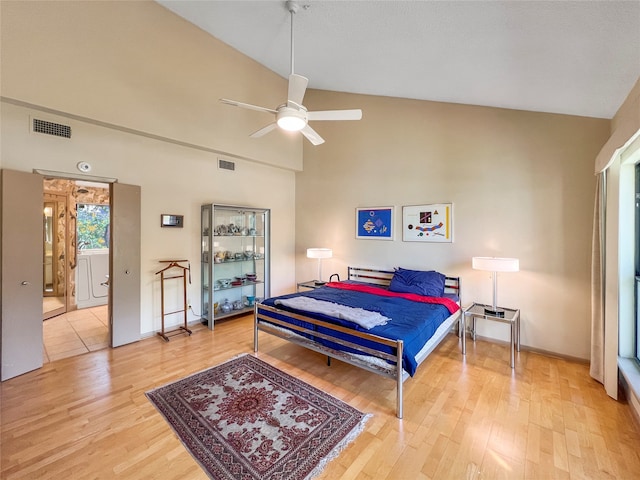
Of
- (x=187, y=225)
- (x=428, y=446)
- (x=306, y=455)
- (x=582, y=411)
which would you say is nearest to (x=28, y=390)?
(x=187, y=225)

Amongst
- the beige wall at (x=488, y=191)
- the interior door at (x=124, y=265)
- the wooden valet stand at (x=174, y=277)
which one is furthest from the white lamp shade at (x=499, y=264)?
the interior door at (x=124, y=265)

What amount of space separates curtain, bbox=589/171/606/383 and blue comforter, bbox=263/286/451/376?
1.39 meters

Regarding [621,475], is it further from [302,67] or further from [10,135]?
[10,135]

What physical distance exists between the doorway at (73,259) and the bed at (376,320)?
3296 mm

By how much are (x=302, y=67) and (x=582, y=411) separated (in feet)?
17.6

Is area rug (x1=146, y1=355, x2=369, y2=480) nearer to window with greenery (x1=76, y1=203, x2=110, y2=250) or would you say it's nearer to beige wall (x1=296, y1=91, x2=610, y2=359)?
beige wall (x1=296, y1=91, x2=610, y2=359)

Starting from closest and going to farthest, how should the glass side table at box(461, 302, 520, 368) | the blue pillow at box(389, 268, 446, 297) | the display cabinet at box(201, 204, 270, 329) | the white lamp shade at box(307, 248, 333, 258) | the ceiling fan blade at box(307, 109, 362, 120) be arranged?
the ceiling fan blade at box(307, 109, 362, 120)
the glass side table at box(461, 302, 520, 368)
the blue pillow at box(389, 268, 446, 297)
the display cabinet at box(201, 204, 270, 329)
the white lamp shade at box(307, 248, 333, 258)

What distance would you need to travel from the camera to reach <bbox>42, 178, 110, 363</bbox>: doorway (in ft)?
15.6

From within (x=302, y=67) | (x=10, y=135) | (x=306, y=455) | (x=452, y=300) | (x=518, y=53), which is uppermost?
(x=302, y=67)

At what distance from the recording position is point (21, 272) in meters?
2.89

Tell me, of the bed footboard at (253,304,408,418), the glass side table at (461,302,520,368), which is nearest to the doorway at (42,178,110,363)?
the bed footboard at (253,304,408,418)

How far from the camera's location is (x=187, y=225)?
433 cm

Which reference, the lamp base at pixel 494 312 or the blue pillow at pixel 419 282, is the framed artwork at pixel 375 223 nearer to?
the blue pillow at pixel 419 282

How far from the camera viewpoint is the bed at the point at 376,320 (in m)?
2.39
